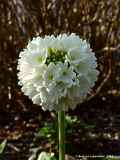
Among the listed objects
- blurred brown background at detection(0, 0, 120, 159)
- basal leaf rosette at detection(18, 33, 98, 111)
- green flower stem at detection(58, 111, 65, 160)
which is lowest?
green flower stem at detection(58, 111, 65, 160)

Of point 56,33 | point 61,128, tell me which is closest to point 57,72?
point 61,128

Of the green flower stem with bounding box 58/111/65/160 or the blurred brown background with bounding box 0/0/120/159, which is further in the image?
the blurred brown background with bounding box 0/0/120/159

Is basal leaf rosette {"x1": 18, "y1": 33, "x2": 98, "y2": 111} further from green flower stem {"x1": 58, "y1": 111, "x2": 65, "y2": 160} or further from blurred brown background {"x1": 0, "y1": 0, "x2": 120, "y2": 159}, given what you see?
blurred brown background {"x1": 0, "y1": 0, "x2": 120, "y2": 159}

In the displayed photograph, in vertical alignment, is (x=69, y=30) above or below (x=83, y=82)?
above

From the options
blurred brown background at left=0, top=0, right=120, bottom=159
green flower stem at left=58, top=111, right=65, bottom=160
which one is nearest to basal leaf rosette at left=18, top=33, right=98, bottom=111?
green flower stem at left=58, top=111, right=65, bottom=160

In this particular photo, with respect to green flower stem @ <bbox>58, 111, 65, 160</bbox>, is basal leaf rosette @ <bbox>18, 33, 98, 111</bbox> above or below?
above

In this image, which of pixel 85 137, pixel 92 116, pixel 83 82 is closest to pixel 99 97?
pixel 92 116

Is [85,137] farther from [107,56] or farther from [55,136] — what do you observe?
[107,56]
